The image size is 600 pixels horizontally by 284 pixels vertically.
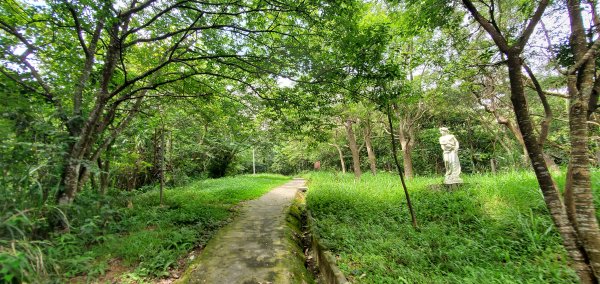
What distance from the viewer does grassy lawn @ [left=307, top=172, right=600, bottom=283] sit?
344 centimetres

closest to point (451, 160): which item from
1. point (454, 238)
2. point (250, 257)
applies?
point (454, 238)

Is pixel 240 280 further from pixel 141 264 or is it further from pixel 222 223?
pixel 222 223

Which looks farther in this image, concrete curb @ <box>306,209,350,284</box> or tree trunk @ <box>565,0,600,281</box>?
concrete curb @ <box>306,209,350,284</box>

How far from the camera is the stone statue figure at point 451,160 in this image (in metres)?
7.98

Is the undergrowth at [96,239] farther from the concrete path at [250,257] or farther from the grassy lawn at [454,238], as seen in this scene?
the grassy lawn at [454,238]

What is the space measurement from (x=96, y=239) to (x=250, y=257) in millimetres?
2444

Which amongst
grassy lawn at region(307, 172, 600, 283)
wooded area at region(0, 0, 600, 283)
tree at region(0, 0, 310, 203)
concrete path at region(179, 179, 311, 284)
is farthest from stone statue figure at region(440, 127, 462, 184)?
tree at region(0, 0, 310, 203)

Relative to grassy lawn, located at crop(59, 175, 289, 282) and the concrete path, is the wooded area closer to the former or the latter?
grassy lawn, located at crop(59, 175, 289, 282)

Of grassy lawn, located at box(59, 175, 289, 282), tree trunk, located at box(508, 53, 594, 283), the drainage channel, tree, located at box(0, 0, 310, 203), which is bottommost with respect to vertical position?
the drainage channel

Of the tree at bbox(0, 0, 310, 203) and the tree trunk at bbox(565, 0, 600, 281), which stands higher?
the tree at bbox(0, 0, 310, 203)

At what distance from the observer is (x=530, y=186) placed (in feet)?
18.9

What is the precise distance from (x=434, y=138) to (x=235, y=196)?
16.0 m

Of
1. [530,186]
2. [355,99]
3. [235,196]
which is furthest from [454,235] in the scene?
[235,196]

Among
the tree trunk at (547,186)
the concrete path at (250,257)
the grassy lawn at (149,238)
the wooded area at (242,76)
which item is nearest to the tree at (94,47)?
the wooded area at (242,76)
